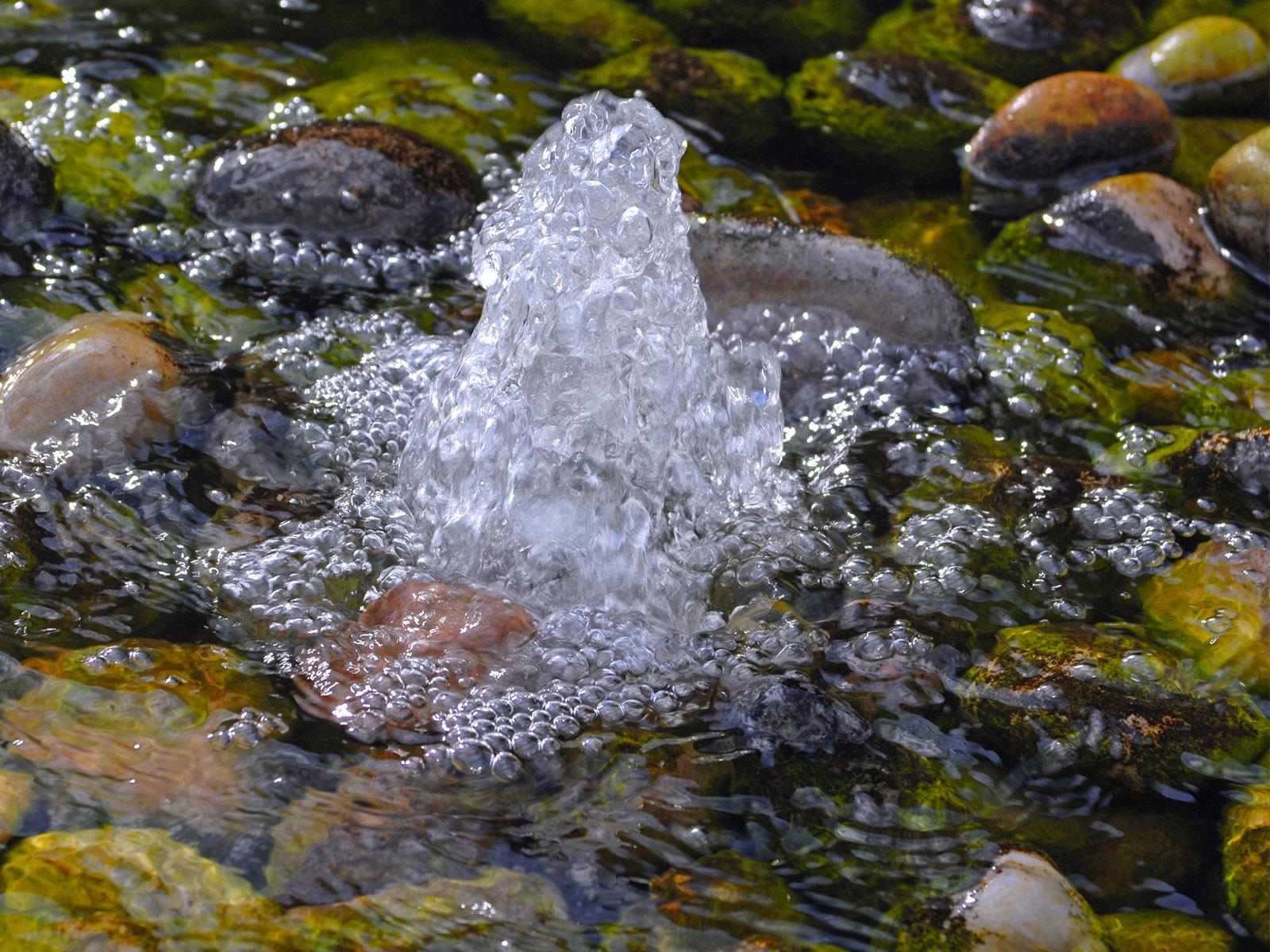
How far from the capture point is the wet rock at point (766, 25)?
6.03 meters

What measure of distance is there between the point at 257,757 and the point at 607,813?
28.5 inches

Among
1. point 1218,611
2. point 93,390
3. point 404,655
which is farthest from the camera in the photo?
point 93,390

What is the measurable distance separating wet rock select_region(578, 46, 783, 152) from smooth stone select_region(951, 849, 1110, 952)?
3641mm

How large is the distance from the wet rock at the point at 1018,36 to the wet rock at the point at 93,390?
13.8ft

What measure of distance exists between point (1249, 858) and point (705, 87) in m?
4.03

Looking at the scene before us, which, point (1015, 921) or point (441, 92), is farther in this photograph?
point (441, 92)

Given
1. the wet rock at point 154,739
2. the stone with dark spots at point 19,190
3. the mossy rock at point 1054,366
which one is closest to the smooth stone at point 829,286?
the mossy rock at point 1054,366

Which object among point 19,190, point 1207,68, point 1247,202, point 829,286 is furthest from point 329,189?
point 1207,68

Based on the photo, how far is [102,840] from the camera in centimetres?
230

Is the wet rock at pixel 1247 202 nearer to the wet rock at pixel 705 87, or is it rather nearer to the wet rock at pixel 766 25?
the wet rock at pixel 705 87

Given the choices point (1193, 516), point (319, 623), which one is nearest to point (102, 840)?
point (319, 623)

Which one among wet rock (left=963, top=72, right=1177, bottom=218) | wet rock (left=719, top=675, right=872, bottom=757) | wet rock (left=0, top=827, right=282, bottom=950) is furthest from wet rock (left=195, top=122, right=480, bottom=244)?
wet rock (left=0, top=827, right=282, bottom=950)

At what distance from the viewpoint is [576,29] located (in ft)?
19.3

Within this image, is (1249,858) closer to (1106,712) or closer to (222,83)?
(1106,712)
